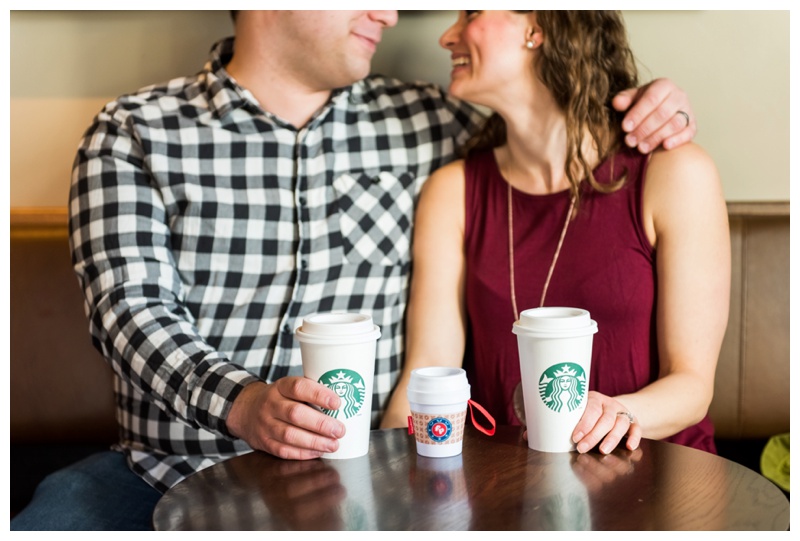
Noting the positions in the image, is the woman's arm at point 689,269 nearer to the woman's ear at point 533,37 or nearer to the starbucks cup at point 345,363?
the woman's ear at point 533,37

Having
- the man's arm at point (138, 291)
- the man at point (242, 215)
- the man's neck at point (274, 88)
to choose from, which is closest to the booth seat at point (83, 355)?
the man at point (242, 215)

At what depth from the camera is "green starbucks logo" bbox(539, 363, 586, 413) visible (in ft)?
3.81

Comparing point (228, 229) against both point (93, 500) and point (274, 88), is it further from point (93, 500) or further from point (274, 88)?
point (93, 500)

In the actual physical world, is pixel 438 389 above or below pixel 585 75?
below

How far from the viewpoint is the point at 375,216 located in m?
1.81

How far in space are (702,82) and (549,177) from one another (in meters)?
0.50

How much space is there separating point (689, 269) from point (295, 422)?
2.68 ft

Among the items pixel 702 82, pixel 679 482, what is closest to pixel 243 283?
pixel 679 482

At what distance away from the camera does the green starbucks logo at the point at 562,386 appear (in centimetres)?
116

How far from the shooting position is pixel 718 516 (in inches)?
39.4

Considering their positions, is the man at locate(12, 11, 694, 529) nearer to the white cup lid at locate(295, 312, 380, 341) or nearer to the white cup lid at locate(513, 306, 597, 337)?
the white cup lid at locate(295, 312, 380, 341)

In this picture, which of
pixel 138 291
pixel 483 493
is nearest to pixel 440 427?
pixel 483 493

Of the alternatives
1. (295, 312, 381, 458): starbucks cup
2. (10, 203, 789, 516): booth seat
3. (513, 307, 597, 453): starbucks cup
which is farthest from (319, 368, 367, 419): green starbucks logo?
(10, 203, 789, 516): booth seat
